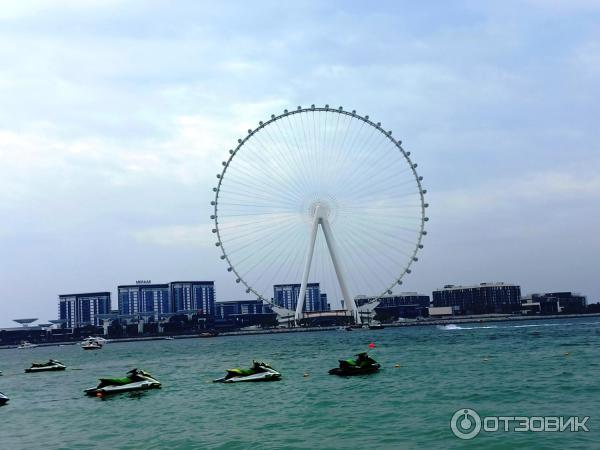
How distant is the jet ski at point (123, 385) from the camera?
5159 centimetres

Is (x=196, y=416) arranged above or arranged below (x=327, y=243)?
below

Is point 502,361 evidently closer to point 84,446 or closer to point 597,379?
point 597,379

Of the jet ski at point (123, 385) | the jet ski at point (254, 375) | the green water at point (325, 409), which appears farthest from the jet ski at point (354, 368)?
the jet ski at point (123, 385)

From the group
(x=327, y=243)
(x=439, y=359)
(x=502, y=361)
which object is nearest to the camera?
(x=502, y=361)

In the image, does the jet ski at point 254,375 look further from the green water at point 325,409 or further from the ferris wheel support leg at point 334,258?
the ferris wheel support leg at point 334,258

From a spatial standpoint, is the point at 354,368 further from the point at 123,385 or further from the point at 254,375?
the point at 123,385

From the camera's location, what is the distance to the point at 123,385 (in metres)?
52.1

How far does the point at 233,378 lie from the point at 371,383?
11672 millimetres

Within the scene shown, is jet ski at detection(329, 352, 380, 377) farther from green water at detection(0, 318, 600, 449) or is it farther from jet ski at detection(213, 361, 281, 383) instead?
jet ski at detection(213, 361, 281, 383)

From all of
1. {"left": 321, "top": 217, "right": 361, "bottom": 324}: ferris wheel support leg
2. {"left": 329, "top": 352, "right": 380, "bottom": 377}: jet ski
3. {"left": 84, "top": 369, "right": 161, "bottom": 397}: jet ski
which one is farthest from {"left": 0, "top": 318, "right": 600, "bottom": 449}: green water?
{"left": 321, "top": 217, "right": 361, "bottom": 324}: ferris wheel support leg

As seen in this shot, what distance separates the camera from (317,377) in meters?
56.6

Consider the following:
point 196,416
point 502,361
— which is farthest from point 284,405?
point 502,361

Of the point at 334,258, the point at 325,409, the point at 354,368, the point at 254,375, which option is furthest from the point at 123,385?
the point at 334,258

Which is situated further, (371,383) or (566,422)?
(371,383)
